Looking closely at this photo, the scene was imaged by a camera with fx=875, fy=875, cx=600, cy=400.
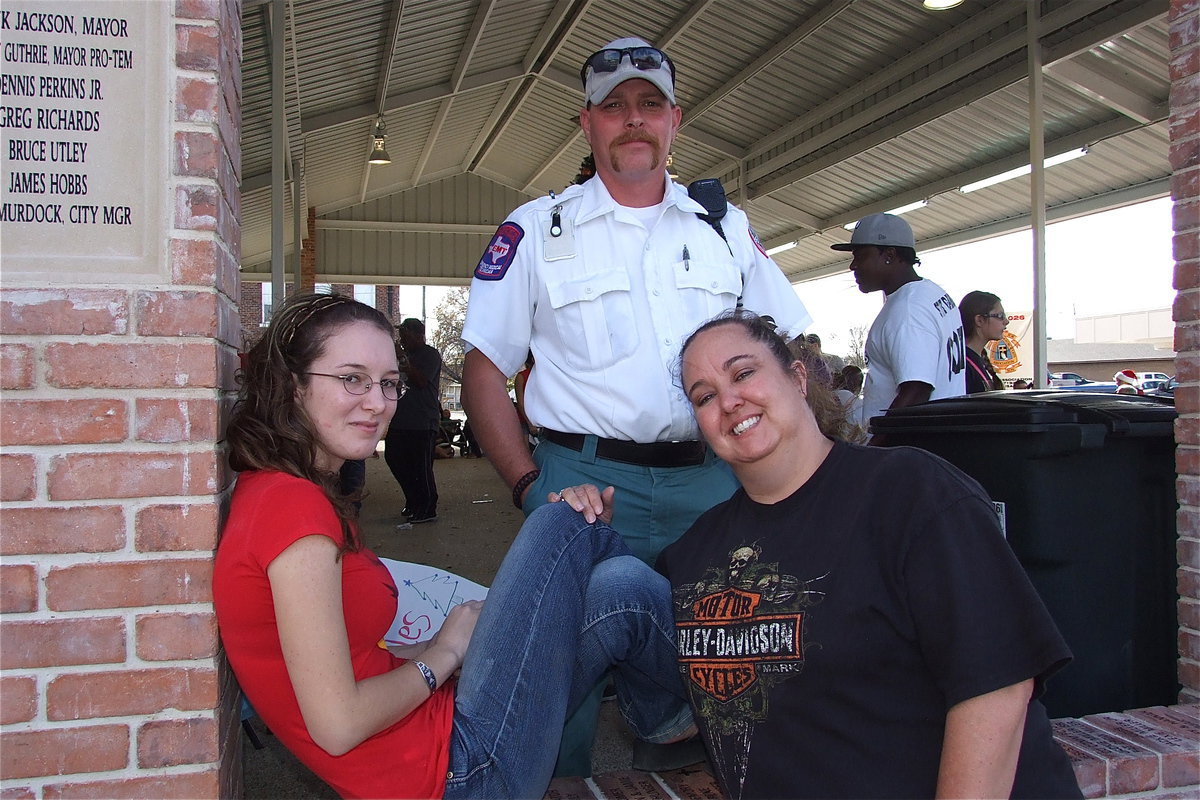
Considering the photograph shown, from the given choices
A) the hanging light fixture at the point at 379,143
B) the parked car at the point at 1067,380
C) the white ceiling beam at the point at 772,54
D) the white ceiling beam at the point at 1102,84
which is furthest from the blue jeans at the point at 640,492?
the parked car at the point at 1067,380

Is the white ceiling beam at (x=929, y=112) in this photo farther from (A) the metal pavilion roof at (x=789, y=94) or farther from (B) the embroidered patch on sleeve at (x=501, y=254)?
(B) the embroidered patch on sleeve at (x=501, y=254)

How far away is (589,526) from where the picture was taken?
193 centimetres

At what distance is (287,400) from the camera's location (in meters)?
1.68

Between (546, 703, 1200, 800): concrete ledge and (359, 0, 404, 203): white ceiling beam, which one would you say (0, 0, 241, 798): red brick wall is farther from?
(359, 0, 404, 203): white ceiling beam

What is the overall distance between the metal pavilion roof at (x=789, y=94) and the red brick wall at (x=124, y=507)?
629 centimetres

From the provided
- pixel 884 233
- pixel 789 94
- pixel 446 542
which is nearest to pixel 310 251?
pixel 789 94

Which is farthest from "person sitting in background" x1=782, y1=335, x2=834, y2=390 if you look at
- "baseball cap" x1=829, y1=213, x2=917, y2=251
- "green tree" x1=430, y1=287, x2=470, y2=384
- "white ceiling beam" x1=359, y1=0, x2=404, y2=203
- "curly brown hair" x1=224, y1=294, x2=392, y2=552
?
"green tree" x1=430, y1=287, x2=470, y2=384

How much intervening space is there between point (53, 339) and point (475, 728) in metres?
1.06

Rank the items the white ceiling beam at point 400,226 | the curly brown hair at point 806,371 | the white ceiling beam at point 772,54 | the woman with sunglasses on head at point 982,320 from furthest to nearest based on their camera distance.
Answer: the white ceiling beam at point 400,226 < the white ceiling beam at point 772,54 < the woman with sunglasses on head at point 982,320 < the curly brown hair at point 806,371

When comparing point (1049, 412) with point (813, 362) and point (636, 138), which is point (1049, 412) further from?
point (636, 138)

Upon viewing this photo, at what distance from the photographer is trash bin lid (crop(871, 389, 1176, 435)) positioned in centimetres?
241

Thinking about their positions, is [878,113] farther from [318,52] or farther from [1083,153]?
[318,52]

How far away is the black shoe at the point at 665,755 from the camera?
2.11 meters

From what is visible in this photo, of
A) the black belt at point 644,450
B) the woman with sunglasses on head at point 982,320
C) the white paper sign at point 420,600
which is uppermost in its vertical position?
the woman with sunglasses on head at point 982,320
